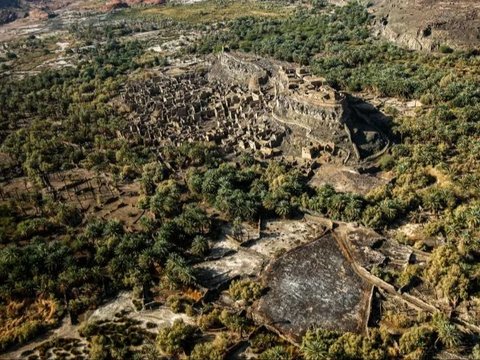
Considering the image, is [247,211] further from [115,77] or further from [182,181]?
[115,77]

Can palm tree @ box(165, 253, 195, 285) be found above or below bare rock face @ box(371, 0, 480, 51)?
below

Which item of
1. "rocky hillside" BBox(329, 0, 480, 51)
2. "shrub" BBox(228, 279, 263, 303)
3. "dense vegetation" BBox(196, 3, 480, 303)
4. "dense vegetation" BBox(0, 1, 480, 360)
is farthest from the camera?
"rocky hillside" BBox(329, 0, 480, 51)

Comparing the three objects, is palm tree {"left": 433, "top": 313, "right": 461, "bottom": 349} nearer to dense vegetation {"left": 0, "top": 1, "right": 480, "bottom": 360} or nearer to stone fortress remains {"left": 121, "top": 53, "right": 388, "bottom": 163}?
dense vegetation {"left": 0, "top": 1, "right": 480, "bottom": 360}

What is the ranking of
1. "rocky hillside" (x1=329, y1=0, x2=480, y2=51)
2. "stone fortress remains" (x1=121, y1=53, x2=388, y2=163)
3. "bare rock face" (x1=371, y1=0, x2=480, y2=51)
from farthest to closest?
"bare rock face" (x1=371, y1=0, x2=480, y2=51) → "rocky hillside" (x1=329, y1=0, x2=480, y2=51) → "stone fortress remains" (x1=121, y1=53, x2=388, y2=163)

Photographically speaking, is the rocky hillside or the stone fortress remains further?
the rocky hillside

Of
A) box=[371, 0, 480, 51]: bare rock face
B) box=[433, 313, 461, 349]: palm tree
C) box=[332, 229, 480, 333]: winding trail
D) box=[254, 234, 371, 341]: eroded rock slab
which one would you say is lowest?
box=[254, 234, 371, 341]: eroded rock slab

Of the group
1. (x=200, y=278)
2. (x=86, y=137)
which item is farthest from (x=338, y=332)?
(x=86, y=137)

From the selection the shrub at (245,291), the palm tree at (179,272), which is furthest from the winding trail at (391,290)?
the palm tree at (179,272)

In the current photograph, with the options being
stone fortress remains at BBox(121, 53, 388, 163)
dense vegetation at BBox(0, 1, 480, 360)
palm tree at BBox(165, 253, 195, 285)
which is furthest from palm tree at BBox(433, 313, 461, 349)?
stone fortress remains at BBox(121, 53, 388, 163)
